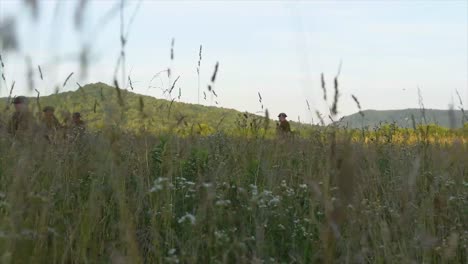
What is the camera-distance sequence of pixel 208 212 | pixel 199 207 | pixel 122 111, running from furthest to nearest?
pixel 122 111 < pixel 208 212 < pixel 199 207

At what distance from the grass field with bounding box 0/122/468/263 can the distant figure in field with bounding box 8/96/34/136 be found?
0.08 m

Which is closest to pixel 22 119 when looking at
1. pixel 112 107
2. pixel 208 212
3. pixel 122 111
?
pixel 122 111


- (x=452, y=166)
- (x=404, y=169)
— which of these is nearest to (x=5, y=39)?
(x=404, y=169)

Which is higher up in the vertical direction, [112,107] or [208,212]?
[112,107]

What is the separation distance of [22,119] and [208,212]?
4.11ft

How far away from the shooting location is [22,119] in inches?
103

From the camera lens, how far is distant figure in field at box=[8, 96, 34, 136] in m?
2.33

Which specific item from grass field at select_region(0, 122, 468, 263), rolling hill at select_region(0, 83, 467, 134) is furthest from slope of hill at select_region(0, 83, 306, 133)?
grass field at select_region(0, 122, 468, 263)

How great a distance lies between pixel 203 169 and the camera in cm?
318

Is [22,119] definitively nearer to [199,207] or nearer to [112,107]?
[112,107]

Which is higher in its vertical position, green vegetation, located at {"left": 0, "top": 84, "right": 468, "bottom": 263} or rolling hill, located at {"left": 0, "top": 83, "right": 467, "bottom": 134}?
rolling hill, located at {"left": 0, "top": 83, "right": 467, "bottom": 134}

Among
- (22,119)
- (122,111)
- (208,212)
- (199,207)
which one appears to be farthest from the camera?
(22,119)

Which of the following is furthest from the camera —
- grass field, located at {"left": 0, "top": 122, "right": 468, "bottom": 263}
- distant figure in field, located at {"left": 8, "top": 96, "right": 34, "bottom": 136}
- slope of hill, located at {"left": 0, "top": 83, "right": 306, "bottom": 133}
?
distant figure in field, located at {"left": 8, "top": 96, "right": 34, "bottom": 136}

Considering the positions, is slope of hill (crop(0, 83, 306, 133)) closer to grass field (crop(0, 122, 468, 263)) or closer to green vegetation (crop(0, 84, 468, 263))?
green vegetation (crop(0, 84, 468, 263))
